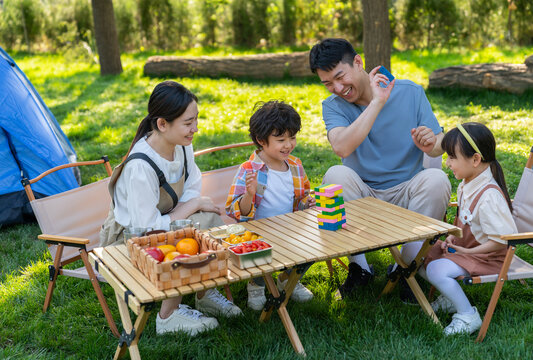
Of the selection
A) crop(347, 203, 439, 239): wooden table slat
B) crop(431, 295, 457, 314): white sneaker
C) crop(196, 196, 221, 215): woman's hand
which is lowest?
crop(431, 295, 457, 314): white sneaker

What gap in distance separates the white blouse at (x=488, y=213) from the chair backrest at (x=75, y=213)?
7.75ft

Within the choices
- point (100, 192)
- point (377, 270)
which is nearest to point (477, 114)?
point (377, 270)

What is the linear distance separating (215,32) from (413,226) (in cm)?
1248

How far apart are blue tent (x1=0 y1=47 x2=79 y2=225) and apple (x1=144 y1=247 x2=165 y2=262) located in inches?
118

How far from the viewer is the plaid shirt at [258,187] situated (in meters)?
3.56

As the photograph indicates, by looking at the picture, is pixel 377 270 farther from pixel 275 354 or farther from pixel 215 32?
pixel 215 32

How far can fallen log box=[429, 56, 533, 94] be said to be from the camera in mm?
7773

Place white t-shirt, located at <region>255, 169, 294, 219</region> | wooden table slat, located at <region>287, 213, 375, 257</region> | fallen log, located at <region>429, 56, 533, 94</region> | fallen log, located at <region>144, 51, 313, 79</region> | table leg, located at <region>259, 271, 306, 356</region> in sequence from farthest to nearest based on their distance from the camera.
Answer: fallen log, located at <region>144, 51, 313, 79</region>, fallen log, located at <region>429, 56, 533, 94</region>, white t-shirt, located at <region>255, 169, 294, 219</region>, table leg, located at <region>259, 271, 306, 356</region>, wooden table slat, located at <region>287, 213, 375, 257</region>

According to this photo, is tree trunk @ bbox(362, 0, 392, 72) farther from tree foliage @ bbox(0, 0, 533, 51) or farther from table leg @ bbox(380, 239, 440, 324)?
tree foliage @ bbox(0, 0, 533, 51)

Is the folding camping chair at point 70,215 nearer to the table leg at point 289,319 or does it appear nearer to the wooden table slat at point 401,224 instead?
the table leg at point 289,319

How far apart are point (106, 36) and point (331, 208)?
9277mm

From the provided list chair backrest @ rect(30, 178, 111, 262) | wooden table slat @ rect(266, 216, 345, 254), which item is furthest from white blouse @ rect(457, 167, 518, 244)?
chair backrest @ rect(30, 178, 111, 262)

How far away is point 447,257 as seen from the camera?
3271 mm

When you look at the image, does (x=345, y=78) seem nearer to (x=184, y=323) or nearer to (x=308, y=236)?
(x=308, y=236)
